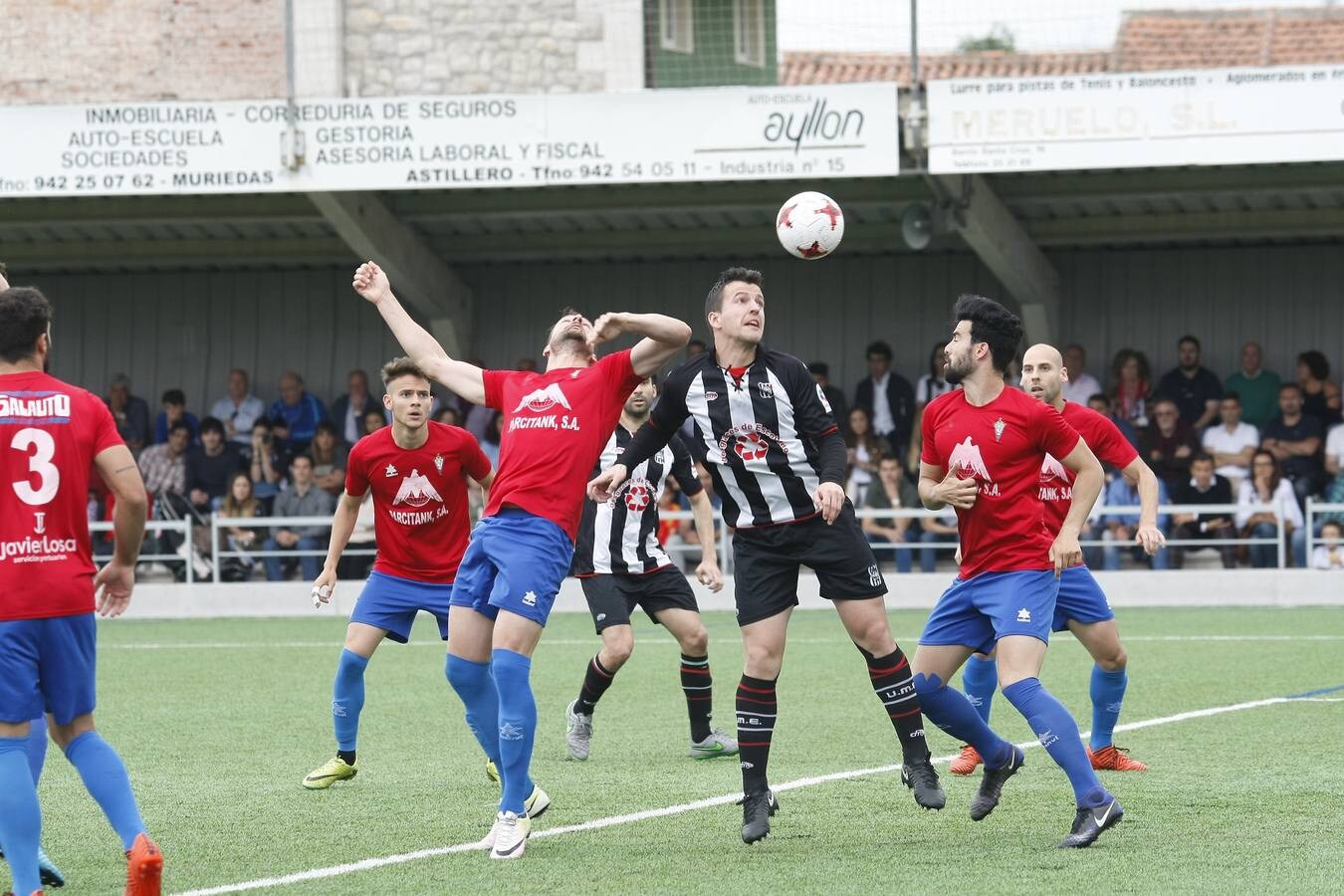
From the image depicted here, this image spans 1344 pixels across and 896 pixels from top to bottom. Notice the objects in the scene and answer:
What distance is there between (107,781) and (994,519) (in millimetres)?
3124

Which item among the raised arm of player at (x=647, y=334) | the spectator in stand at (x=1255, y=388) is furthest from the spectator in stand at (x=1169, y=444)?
the raised arm of player at (x=647, y=334)

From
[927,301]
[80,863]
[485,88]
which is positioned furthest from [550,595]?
[927,301]

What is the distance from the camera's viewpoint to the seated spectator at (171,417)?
68.5 feet

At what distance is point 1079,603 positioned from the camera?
25.2 ft

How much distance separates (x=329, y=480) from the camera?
755 inches

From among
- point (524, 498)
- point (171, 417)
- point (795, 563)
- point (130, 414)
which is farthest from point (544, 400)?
point (130, 414)

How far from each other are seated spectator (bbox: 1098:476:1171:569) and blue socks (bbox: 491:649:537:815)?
1158 cm

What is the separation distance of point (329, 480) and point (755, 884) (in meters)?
14.2

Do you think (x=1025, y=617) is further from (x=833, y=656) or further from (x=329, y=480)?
(x=329, y=480)

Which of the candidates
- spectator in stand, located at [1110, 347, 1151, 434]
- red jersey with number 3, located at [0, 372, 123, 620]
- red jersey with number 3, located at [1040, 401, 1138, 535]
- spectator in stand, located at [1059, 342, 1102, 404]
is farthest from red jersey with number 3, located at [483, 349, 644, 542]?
spectator in stand, located at [1059, 342, 1102, 404]

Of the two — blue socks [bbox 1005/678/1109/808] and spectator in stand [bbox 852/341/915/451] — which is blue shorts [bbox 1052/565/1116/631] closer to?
blue socks [bbox 1005/678/1109/808]

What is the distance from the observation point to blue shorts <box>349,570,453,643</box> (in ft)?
26.3

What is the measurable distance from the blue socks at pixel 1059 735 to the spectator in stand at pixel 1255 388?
43.7 feet

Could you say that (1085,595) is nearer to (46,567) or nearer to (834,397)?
(46,567)
